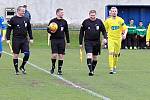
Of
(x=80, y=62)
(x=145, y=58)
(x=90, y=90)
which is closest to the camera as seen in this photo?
(x=90, y=90)

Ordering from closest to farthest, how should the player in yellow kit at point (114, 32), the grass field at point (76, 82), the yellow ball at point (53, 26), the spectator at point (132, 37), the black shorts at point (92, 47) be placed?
the grass field at point (76, 82), the yellow ball at point (53, 26), the black shorts at point (92, 47), the player in yellow kit at point (114, 32), the spectator at point (132, 37)

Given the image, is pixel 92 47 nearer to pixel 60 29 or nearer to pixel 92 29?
pixel 92 29

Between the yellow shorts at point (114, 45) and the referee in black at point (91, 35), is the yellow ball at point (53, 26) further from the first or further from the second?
the yellow shorts at point (114, 45)

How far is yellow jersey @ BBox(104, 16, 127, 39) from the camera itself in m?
19.0

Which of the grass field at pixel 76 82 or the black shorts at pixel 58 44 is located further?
the black shorts at pixel 58 44

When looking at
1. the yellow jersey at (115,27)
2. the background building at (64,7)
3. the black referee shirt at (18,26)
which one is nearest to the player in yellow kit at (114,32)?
the yellow jersey at (115,27)

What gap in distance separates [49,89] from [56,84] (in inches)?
45.6

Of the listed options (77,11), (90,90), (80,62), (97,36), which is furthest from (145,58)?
(77,11)

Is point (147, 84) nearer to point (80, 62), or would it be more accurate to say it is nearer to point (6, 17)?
point (80, 62)

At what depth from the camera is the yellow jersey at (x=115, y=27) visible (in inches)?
748

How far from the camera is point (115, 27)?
19.0 metres

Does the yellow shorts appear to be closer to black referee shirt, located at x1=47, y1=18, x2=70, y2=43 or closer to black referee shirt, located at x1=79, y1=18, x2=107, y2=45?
black referee shirt, located at x1=79, y1=18, x2=107, y2=45

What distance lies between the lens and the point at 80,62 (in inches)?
921

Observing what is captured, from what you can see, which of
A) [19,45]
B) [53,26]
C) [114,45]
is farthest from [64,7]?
[53,26]
